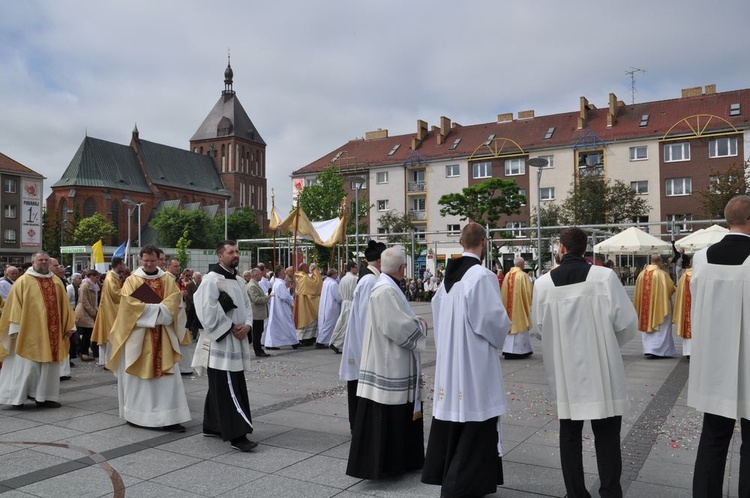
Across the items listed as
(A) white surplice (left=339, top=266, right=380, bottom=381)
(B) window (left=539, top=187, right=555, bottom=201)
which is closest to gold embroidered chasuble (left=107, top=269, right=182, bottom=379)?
(A) white surplice (left=339, top=266, right=380, bottom=381)

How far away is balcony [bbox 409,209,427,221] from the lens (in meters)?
57.2

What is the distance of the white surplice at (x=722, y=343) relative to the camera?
411 centimetres

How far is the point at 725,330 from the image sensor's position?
13.8 ft

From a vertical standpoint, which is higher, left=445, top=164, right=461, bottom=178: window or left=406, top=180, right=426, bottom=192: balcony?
left=445, top=164, right=461, bottom=178: window

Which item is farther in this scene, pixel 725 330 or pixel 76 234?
pixel 76 234

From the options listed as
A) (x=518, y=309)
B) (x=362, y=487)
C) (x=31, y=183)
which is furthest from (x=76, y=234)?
(x=362, y=487)

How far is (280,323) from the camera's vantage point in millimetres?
14984

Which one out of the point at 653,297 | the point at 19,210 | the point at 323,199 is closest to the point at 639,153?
the point at 323,199

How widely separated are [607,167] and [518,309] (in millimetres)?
41329

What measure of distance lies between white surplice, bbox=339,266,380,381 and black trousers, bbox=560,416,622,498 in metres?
2.17

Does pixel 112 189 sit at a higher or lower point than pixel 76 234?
higher

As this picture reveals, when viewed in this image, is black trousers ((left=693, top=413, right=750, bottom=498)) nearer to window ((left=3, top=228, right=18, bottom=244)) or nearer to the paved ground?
the paved ground

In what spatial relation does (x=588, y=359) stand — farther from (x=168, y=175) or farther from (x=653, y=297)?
(x=168, y=175)

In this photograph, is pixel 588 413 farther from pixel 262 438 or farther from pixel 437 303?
pixel 262 438
